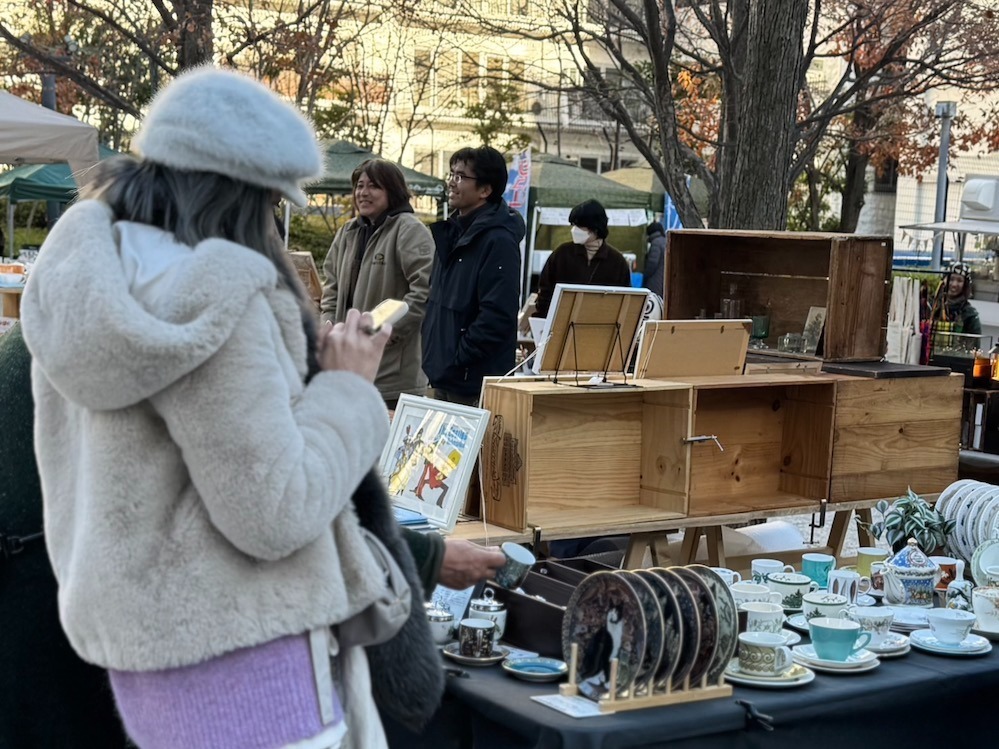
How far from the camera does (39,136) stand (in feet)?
27.2

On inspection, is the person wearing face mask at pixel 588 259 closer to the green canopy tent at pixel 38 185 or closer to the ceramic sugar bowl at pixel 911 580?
the ceramic sugar bowl at pixel 911 580

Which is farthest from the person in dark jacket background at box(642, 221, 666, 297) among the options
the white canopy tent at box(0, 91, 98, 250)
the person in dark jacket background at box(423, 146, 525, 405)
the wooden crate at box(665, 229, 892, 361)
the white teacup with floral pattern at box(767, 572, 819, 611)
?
the white teacup with floral pattern at box(767, 572, 819, 611)

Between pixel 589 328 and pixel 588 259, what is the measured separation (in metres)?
Result: 3.01

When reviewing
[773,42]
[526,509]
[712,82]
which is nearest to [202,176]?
[526,509]

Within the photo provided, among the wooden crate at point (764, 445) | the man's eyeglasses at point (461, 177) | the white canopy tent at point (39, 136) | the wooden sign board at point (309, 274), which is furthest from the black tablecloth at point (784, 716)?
the white canopy tent at point (39, 136)

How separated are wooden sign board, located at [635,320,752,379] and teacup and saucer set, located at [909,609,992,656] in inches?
65.6

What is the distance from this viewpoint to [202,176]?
1.67 m

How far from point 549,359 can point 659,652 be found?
1.89 m

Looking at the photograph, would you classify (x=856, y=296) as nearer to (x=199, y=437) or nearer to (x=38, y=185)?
(x=199, y=437)

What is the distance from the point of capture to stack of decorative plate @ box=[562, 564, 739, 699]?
2469mm

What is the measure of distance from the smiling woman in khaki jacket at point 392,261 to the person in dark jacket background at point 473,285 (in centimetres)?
29

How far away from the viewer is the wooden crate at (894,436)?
489 centimetres

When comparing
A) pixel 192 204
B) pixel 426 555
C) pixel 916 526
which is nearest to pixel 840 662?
pixel 916 526

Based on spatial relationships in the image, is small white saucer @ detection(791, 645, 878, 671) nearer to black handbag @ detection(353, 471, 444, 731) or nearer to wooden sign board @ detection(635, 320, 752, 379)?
black handbag @ detection(353, 471, 444, 731)
